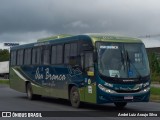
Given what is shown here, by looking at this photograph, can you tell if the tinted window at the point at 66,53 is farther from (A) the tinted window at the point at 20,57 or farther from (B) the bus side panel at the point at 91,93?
(A) the tinted window at the point at 20,57

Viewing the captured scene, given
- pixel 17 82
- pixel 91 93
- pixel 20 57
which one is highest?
pixel 20 57

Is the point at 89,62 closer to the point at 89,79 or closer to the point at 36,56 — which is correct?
the point at 89,79

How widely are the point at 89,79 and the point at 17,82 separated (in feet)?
33.5

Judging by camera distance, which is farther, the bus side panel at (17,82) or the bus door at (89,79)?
the bus side panel at (17,82)

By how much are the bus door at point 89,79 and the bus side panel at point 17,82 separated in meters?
8.62

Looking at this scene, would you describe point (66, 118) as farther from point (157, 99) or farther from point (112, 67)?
point (157, 99)

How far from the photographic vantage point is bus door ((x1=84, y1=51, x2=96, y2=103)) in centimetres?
1869

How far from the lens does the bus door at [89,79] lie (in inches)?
736

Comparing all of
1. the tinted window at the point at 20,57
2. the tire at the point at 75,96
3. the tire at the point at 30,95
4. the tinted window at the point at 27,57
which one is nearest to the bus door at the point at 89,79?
the tire at the point at 75,96

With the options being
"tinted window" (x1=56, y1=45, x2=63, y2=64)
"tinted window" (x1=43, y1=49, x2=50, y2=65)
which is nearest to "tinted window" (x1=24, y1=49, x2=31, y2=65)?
"tinted window" (x1=43, y1=49, x2=50, y2=65)

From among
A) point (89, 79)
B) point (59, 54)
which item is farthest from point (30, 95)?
point (89, 79)

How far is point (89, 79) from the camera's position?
1902cm

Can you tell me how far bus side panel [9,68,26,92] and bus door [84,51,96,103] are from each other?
8.62m

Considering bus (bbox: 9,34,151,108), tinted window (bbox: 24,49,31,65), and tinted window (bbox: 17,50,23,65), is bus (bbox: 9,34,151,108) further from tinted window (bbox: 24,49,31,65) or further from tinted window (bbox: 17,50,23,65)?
tinted window (bbox: 17,50,23,65)
